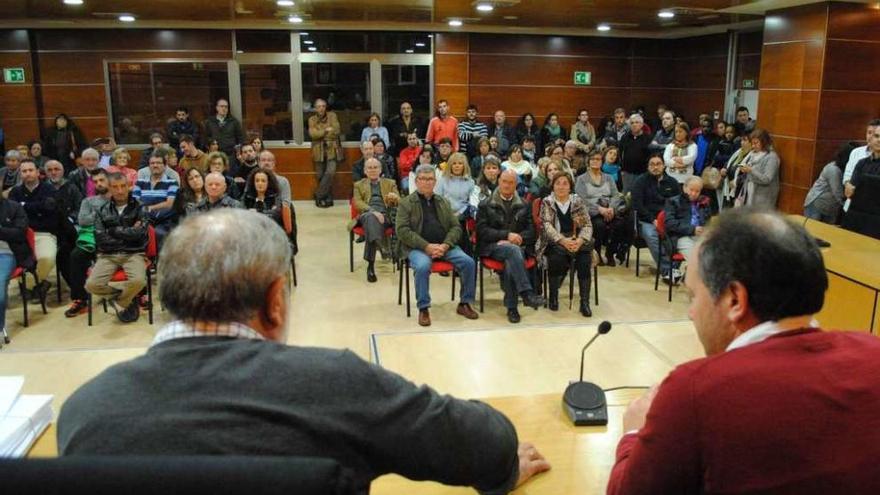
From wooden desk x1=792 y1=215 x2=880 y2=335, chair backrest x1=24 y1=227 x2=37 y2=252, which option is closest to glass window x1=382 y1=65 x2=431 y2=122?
chair backrest x1=24 y1=227 x2=37 y2=252

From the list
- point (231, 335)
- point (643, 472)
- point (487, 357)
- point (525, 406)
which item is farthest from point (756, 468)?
point (487, 357)

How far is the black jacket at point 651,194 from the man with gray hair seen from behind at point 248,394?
17.6 ft

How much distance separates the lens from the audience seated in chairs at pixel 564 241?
5246mm

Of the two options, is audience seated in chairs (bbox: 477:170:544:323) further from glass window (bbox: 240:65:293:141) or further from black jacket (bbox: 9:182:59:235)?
glass window (bbox: 240:65:293:141)

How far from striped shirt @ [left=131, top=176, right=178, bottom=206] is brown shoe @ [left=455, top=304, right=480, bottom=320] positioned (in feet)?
8.70

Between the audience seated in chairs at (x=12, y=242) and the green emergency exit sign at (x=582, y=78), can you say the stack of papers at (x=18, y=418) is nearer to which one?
the audience seated in chairs at (x=12, y=242)

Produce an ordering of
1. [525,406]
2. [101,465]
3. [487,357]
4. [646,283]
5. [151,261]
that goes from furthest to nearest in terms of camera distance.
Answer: [646,283] → [151,261] → [487,357] → [525,406] → [101,465]

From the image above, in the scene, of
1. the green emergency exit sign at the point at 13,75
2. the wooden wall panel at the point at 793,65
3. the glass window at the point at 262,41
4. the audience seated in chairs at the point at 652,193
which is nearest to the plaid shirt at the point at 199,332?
the audience seated in chairs at the point at 652,193

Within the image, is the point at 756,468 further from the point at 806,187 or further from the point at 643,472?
the point at 806,187

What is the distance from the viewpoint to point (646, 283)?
6066 millimetres

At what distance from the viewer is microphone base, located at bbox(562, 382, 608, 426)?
185 cm

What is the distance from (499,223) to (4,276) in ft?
11.3

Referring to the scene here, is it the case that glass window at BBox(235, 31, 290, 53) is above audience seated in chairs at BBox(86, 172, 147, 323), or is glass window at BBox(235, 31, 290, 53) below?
above

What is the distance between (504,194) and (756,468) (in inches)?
170
